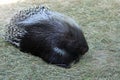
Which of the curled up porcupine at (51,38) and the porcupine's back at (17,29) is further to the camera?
the porcupine's back at (17,29)

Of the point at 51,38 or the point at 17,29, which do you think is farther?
the point at 17,29

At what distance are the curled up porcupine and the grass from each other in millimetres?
76

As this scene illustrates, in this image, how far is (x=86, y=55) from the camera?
353 centimetres

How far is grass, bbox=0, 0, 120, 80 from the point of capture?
316 cm

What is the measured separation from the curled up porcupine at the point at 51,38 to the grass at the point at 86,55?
0.08 metres

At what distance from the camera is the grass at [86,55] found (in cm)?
316

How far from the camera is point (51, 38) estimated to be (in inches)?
131

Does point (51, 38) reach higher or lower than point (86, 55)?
higher

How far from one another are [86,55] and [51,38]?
0.43m

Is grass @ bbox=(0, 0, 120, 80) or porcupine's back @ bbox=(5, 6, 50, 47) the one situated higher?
porcupine's back @ bbox=(5, 6, 50, 47)

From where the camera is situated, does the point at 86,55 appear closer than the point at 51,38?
No

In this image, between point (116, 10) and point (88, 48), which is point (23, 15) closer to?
point (88, 48)

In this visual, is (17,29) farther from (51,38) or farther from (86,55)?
(86,55)

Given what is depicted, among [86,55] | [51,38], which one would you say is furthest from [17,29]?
[86,55]
